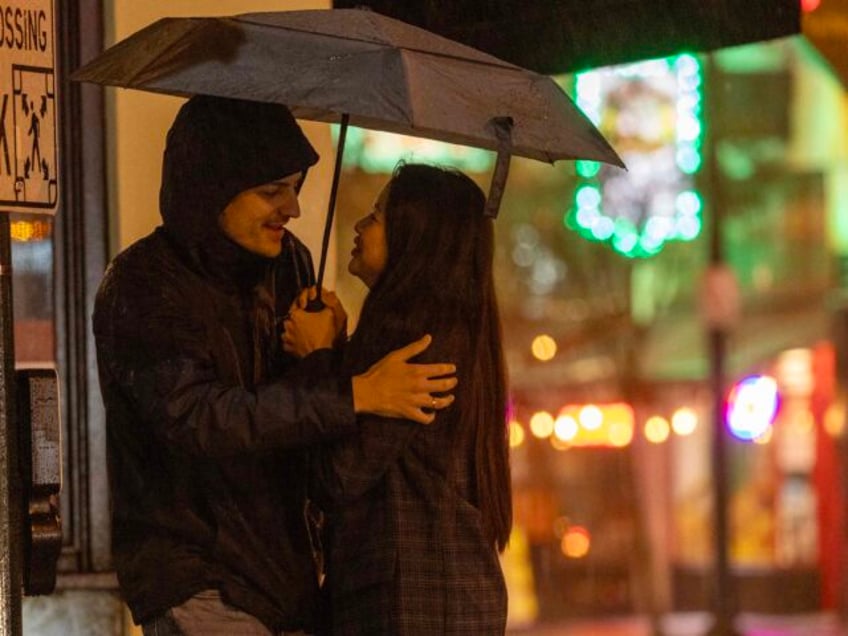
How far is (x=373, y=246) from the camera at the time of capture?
4074mm

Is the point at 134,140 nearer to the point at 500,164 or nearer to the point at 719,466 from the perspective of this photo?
the point at 500,164

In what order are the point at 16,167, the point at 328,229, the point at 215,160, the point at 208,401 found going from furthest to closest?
the point at 328,229, the point at 16,167, the point at 215,160, the point at 208,401

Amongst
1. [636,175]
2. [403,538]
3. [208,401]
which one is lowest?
[403,538]

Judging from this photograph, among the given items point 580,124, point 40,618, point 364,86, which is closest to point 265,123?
point 364,86

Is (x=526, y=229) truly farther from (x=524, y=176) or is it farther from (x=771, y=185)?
(x=771, y=185)

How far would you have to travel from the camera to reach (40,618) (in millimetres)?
5391

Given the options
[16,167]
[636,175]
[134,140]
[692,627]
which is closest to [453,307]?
[16,167]

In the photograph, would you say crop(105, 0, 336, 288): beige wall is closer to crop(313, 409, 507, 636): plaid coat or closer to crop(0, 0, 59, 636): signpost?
crop(0, 0, 59, 636): signpost

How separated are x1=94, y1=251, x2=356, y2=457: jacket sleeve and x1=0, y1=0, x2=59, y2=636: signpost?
0.92ft

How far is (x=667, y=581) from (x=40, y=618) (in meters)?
21.2

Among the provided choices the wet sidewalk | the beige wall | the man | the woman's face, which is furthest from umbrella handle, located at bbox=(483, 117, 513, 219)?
the wet sidewalk

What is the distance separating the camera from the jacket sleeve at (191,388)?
147 inches

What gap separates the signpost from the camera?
4008 mm

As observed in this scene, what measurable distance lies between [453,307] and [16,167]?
107 cm
